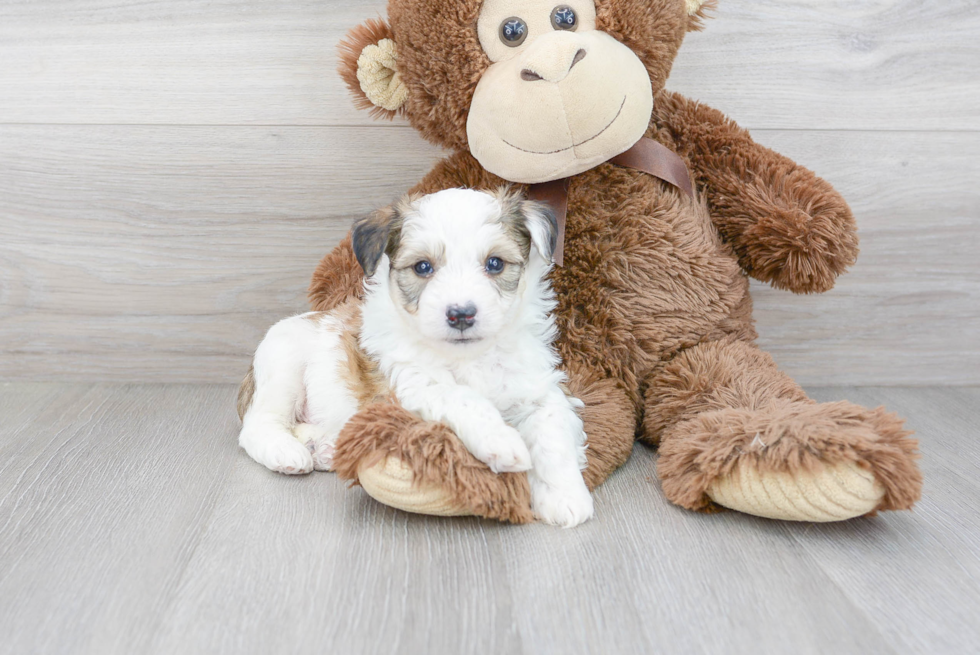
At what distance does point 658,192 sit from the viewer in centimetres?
177

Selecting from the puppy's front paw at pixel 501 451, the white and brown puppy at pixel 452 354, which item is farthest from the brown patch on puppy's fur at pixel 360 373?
the puppy's front paw at pixel 501 451

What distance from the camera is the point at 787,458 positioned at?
134 centimetres

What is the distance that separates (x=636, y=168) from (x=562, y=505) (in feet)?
2.50

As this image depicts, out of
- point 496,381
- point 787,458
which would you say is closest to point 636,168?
point 496,381

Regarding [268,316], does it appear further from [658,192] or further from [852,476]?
[852,476]

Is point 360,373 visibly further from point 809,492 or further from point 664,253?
point 809,492

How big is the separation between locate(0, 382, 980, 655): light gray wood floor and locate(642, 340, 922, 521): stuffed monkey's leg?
0.23 ft

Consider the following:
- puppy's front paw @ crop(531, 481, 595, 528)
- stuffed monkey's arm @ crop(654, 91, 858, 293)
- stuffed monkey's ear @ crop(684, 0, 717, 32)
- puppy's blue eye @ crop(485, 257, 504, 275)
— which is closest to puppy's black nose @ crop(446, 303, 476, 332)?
puppy's blue eye @ crop(485, 257, 504, 275)

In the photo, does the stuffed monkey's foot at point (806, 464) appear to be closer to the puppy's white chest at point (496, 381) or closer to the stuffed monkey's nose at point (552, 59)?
the puppy's white chest at point (496, 381)

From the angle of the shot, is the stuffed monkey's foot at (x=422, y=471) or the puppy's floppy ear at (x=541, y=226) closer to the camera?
the stuffed monkey's foot at (x=422, y=471)

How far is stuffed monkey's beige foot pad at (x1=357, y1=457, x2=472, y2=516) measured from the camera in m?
1.38

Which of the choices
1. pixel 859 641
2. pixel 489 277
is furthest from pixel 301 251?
pixel 859 641

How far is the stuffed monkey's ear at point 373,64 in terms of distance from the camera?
1.70 m

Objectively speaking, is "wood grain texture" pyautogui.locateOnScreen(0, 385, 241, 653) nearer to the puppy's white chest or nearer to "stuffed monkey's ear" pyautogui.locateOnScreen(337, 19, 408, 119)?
the puppy's white chest
